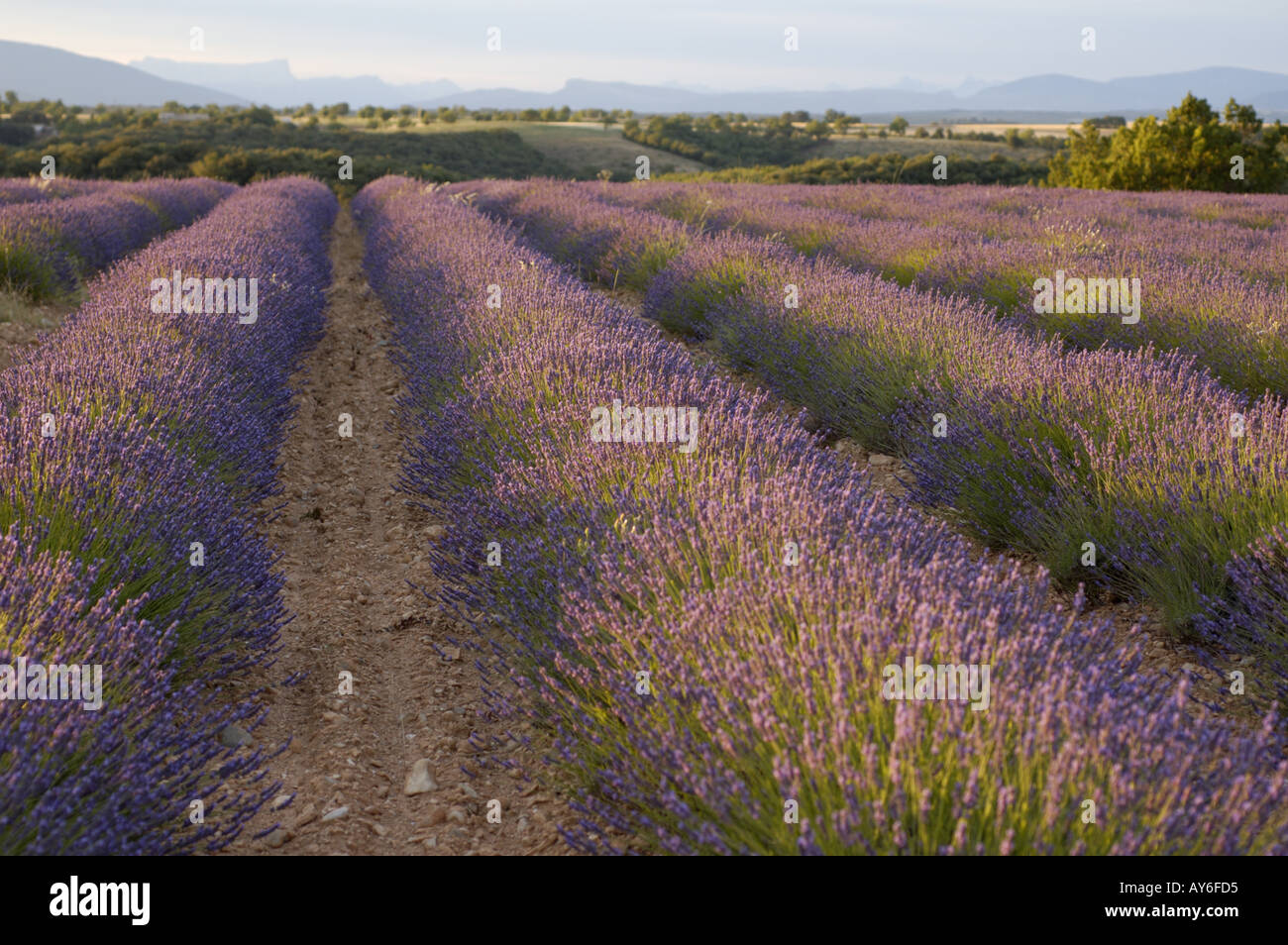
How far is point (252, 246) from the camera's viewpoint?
6.94 metres

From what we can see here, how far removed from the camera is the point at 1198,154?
16.5m

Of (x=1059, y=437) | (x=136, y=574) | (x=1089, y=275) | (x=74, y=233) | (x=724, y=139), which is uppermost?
(x=724, y=139)

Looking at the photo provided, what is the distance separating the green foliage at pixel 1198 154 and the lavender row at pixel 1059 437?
14.4 meters

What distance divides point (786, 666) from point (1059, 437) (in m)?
2.35

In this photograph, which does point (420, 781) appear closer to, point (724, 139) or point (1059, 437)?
point (1059, 437)

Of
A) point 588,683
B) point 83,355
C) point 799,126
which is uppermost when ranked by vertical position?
point 799,126

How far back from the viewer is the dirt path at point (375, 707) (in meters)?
2.15

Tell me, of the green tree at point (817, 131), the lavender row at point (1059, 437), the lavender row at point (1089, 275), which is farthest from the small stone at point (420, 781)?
the green tree at point (817, 131)

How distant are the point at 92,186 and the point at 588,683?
52.6 feet

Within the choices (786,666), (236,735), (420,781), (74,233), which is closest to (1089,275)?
(786,666)

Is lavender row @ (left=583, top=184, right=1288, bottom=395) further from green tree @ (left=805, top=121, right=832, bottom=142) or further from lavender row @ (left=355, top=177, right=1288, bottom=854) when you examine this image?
green tree @ (left=805, top=121, right=832, bottom=142)

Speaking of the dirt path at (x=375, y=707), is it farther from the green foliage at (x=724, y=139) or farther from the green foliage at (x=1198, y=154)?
the green foliage at (x=724, y=139)
